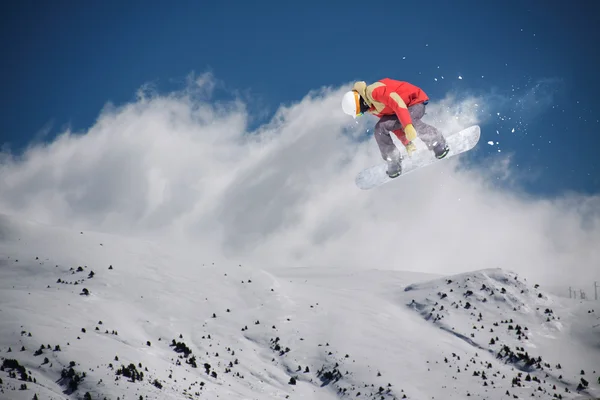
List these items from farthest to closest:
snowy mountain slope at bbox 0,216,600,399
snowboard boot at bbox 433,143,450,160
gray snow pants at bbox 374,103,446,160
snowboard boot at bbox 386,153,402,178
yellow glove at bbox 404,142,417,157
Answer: snowy mountain slope at bbox 0,216,600,399 → snowboard boot at bbox 386,153,402,178 → snowboard boot at bbox 433,143,450,160 → gray snow pants at bbox 374,103,446,160 → yellow glove at bbox 404,142,417,157

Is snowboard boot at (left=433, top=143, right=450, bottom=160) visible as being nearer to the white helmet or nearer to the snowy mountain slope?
the white helmet

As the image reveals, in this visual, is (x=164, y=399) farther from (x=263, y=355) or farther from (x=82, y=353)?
(x=263, y=355)

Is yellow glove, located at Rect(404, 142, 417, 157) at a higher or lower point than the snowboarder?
lower

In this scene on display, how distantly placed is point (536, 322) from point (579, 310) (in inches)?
277

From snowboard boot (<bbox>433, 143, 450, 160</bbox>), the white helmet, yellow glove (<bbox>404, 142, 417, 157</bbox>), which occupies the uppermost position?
snowboard boot (<bbox>433, 143, 450, 160</bbox>)

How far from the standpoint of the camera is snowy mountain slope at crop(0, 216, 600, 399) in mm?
29828

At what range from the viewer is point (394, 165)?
1206 cm

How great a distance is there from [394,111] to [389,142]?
60.5 inches

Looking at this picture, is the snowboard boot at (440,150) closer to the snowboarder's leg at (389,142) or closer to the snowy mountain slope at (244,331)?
the snowboarder's leg at (389,142)

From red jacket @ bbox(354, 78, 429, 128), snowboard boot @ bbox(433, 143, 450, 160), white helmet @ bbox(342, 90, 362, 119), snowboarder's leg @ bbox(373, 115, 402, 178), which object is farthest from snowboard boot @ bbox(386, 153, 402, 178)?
white helmet @ bbox(342, 90, 362, 119)

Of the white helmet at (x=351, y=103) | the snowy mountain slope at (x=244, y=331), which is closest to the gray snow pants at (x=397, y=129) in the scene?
the white helmet at (x=351, y=103)

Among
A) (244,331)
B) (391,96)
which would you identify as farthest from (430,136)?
(244,331)

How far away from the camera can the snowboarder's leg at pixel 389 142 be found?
35.4ft

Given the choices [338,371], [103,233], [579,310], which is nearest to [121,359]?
[338,371]
